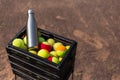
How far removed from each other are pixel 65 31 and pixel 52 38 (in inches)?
85.3

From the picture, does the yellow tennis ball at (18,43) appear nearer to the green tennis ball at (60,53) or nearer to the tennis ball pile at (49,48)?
the tennis ball pile at (49,48)

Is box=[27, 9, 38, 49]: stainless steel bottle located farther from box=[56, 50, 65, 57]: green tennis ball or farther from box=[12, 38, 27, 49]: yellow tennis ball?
box=[56, 50, 65, 57]: green tennis ball

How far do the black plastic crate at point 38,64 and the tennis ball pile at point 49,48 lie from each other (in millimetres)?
84

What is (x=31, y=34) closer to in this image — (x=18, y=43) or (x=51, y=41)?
(x=18, y=43)

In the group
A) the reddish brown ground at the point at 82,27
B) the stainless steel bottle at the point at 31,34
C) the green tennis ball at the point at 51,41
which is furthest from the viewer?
the reddish brown ground at the point at 82,27

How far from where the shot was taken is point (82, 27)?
6.10 meters

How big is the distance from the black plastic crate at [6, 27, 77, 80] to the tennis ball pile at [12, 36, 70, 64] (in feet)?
0.27

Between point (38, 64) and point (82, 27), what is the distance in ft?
9.41

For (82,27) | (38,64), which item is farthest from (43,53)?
(82,27)

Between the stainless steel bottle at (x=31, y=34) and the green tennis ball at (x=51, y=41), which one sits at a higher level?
the stainless steel bottle at (x=31, y=34)

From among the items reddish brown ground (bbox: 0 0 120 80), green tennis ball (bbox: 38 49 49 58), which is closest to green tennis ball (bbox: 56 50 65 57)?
green tennis ball (bbox: 38 49 49 58)

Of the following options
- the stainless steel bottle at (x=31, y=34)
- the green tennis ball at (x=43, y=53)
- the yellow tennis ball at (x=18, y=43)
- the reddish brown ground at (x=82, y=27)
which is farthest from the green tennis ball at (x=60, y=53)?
the reddish brown ground at (x=82, y=27)

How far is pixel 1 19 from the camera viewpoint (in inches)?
245

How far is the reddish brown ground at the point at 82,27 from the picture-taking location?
16.3ft
